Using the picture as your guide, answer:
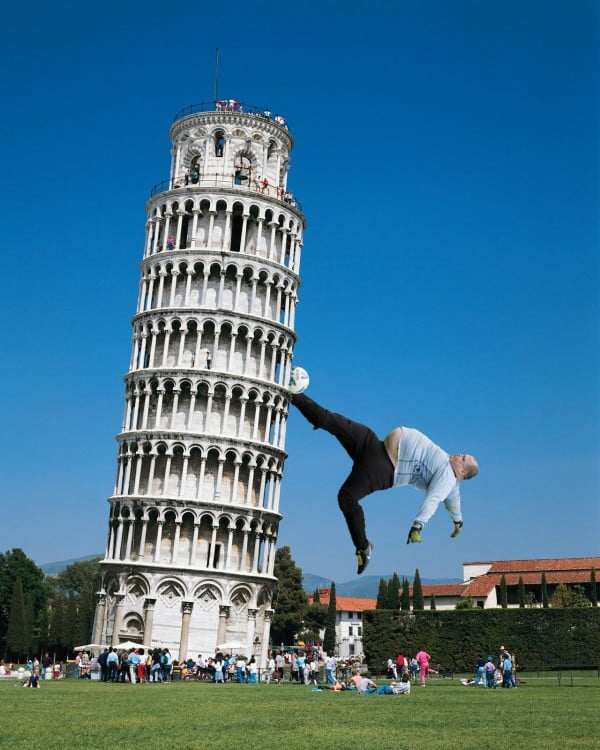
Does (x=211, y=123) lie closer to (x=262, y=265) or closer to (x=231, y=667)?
(x=262, y=265)

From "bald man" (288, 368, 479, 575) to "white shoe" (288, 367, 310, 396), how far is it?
1 cm

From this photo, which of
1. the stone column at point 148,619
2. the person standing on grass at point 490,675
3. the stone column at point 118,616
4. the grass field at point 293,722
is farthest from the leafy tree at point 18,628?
the grass field at point 293,722

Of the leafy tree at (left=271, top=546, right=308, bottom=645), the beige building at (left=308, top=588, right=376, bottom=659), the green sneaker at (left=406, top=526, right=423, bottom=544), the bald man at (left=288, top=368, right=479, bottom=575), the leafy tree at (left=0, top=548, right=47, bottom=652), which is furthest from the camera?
the beige building at (left=308, top=588, right=376, bottom=659)

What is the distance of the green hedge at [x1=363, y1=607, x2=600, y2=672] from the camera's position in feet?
211

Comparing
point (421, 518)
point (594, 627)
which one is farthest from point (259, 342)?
point (421, 518)

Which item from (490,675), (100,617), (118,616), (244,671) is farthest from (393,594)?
(490,675)

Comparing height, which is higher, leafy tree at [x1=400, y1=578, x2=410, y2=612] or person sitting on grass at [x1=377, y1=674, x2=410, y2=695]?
leafy tree at [x1=400, y1=578, x2=410, y2=612]

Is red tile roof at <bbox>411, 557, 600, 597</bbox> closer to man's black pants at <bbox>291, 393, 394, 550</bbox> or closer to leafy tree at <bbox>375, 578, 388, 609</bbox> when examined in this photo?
leafy tree at <bbox>375, 578, 388, 609</bbox>

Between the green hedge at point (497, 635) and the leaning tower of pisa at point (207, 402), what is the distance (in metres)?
9.64

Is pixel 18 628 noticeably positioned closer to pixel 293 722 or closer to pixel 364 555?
pixel 293 722

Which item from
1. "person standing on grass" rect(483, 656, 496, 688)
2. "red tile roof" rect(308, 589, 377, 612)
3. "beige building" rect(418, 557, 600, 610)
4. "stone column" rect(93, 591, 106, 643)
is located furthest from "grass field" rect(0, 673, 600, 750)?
"red tile roof" rect(308, 589, 377, 612)

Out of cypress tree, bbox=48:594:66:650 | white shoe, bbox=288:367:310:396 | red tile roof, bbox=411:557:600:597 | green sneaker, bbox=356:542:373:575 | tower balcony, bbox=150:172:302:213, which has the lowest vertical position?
cypress tree, bbox=48:594:66:650

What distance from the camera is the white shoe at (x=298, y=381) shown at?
11.6 metres

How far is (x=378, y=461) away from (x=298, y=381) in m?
1.28
